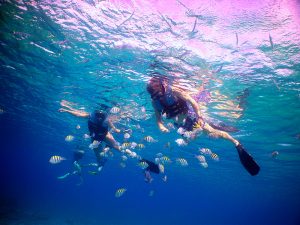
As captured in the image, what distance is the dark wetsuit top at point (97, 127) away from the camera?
512 inches

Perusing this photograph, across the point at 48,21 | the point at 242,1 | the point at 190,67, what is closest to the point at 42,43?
the point at 48,21

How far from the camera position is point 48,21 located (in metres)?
11.5

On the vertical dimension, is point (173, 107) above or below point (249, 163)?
above

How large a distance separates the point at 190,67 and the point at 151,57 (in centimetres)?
254

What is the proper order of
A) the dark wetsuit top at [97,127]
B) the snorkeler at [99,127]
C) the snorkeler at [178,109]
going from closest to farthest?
the snorkeler at [178,109] < the snorkeler at [99,127] < the dark wetsuit top at [97,127]

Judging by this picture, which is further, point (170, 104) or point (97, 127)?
point (97, 127)

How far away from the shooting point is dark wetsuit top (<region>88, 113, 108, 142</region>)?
13000 millimetres

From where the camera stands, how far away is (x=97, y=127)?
13219mm

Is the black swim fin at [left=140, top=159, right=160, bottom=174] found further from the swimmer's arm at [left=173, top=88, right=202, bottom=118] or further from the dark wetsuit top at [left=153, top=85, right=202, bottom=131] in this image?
the swimmer's arm at [left=173, top=88, right=202, bottom=118]

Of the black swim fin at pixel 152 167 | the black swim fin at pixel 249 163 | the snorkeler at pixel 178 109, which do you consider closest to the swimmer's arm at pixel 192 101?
the snorkeler at pixel 178 109

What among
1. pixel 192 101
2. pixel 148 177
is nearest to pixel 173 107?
pixel 192 101

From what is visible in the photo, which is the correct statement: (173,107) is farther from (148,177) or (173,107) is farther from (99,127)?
(99,127)

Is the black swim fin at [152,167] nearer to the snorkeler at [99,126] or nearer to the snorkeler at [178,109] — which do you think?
the snorkeler at [178,109]

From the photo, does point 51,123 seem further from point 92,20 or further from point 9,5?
point 92,20
